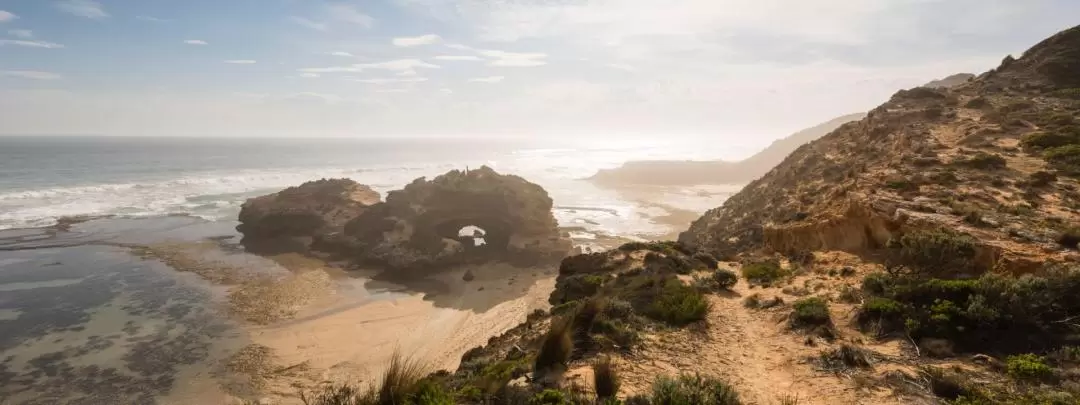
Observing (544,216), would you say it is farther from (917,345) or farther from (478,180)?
(917,345)

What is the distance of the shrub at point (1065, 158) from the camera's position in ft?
50.1

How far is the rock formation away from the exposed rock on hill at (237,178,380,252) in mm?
92

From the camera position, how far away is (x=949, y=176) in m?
16.5

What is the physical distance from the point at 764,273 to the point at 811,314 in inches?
201

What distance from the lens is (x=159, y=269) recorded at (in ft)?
110

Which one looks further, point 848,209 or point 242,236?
point 242,236

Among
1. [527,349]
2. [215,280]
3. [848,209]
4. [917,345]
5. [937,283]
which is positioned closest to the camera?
[917,345]

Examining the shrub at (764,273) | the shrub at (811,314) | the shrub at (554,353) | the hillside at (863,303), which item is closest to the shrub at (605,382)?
the hillside at (863,303)

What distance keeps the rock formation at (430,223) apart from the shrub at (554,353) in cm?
2650

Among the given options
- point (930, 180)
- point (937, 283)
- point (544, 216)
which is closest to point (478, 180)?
point (544, 216)

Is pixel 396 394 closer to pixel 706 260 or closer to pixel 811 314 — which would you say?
pixel 811 314

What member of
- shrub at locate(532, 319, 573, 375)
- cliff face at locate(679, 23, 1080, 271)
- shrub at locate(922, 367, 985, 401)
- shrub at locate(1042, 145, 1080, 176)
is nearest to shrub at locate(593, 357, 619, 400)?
shrub at locate(532, 319, 573, 375)

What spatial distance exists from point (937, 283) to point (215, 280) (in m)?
37.2

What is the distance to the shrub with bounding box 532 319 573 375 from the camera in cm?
927
